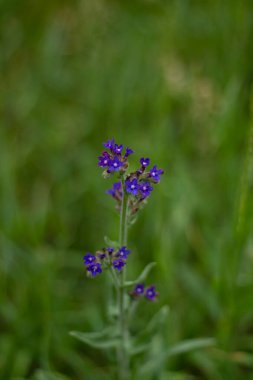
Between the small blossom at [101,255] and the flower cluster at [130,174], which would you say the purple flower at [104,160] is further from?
the small blossom at [101,255]

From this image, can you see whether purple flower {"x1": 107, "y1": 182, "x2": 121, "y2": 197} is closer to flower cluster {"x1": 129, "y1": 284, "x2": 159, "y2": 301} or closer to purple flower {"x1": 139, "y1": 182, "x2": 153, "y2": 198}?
purple flower {"x1": 139, "y1": 182, "x2": 153, "y2": 198}

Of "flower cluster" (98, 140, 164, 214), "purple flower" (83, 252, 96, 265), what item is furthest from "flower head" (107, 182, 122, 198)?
"purple flower" (83, 252, 96, 265)

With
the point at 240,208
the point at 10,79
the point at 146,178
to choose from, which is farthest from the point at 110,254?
the point at 10,79

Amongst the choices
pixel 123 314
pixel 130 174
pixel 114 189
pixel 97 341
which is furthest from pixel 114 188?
pixel 97 341

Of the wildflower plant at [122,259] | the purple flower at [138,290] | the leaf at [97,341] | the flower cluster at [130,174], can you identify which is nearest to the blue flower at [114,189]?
the wildflower plant at [122,259]

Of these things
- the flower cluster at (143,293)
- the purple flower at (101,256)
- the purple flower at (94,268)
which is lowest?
the purple flower at (94,268)

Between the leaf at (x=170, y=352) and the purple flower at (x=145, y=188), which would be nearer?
the purple flower at (x=145, y=188)

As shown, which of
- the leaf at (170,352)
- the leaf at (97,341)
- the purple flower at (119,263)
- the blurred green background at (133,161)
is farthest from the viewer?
the blurred green background at (133,161)

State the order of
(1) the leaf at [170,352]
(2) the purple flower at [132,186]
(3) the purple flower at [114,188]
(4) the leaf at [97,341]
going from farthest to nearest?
(1) the leaf at [170,352]
(4) the leaf at [97,341]
(3) the purple flower at [114,188]
(2) the purple flower at [132,186]
